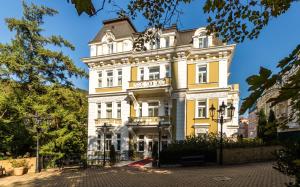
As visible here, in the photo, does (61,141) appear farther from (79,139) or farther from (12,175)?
(12,175)

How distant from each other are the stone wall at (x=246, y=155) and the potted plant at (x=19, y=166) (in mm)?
14693

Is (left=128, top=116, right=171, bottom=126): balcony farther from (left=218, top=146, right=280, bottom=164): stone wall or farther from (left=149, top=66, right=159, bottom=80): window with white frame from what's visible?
(left=218, top=146, right=280, bottom=164): stone wall

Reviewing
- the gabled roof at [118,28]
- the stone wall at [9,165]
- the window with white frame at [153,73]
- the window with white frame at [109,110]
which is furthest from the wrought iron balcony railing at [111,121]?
the gabled roof at [118,28]

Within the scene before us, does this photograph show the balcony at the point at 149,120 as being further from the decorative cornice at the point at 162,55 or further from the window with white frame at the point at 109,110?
the decorative cornice at the point at 162,55

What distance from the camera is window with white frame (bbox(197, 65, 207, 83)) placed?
25141mm

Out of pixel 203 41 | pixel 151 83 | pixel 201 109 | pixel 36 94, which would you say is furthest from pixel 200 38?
pixel 36 94

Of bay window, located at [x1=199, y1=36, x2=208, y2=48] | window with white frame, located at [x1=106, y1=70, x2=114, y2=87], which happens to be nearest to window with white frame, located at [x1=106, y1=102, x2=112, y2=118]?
window with white frame, located at [x1=106, y1=70, x2=114, y2=87]

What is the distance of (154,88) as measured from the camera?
2508cm

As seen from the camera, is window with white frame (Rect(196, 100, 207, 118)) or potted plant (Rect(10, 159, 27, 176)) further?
window with white frame (Rect(196, 100, 207, 118))

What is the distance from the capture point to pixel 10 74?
25.0 m

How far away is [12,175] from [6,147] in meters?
6.05

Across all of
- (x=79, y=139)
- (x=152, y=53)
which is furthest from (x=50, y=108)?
(x=152, y=53)

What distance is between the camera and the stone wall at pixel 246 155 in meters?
18.4

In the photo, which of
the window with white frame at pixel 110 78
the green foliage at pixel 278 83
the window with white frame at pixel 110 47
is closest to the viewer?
the green foliage at pixel 278 83
